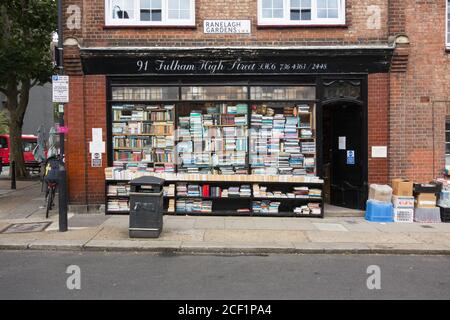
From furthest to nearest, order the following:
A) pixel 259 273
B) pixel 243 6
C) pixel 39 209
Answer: pixel 39 209
pixel 243 6
pixel 259 273

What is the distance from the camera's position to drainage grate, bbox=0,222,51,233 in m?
9.46

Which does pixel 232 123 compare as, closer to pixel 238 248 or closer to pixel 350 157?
pixel 350 157

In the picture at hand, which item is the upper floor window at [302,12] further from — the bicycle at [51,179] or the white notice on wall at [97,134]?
the bicycle at [51,179]

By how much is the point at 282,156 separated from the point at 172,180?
2763mm

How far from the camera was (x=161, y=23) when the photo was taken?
11250 millimetres

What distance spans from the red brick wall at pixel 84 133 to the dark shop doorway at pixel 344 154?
18.4ft

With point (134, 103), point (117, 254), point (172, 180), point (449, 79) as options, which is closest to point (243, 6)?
point (134, 103)

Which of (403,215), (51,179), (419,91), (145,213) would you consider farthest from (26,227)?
(419,91)

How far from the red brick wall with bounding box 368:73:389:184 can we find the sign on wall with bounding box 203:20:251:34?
10.6ft

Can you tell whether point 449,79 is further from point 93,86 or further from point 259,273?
point 93,86

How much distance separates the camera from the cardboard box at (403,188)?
420 inches

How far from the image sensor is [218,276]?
655cm

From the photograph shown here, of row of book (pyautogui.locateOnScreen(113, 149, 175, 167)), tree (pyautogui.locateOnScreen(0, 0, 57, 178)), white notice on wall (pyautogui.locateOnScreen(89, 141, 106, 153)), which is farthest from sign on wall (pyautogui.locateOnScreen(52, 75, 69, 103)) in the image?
tree (pyautogui.locateOnScreen(0, 0, 57, 178))

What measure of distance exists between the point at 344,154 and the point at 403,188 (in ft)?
6.03
